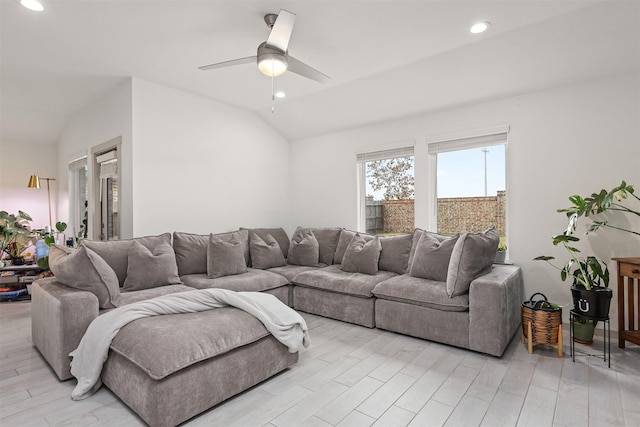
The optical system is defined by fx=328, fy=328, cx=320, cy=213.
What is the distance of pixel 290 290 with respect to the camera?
4.14 metres

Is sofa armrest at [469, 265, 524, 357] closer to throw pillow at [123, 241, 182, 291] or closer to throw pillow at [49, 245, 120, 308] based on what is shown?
throw pillow at [123, 241, 182, 291]

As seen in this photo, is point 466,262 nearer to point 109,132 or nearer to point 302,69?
point 302,69

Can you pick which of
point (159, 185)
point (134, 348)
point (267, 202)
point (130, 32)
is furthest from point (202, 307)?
point (267, 202)

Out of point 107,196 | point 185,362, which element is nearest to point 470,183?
point 185,362

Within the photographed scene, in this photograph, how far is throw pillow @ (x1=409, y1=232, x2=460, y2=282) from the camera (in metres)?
3.32

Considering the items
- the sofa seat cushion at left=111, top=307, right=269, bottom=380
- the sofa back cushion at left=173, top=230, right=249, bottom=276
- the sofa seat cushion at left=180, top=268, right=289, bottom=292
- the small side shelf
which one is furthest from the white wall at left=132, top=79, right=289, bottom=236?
the small side shelf

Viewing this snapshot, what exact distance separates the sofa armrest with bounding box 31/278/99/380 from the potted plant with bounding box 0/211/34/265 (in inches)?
141

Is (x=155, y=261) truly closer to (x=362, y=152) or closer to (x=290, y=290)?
(x=290, y=290)

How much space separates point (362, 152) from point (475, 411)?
3.60 m

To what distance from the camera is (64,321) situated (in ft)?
7.51

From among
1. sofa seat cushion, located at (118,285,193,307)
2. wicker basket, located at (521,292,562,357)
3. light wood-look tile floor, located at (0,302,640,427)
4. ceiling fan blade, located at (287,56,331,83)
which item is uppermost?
ceiling fan blade, located at (287,56,331,83)

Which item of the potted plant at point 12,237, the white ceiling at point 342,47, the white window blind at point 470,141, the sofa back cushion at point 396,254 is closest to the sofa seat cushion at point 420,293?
the sofa back cushion at point 396,254

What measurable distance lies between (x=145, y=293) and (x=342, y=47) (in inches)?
115

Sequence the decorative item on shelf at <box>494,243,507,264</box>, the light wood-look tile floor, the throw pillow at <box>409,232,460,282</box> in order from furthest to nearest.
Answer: the decorative item on shelf at <box>494,243,507,264</box> → the throw pillow at <box>409,232,460,282</box> → the light wood-look tile floor
